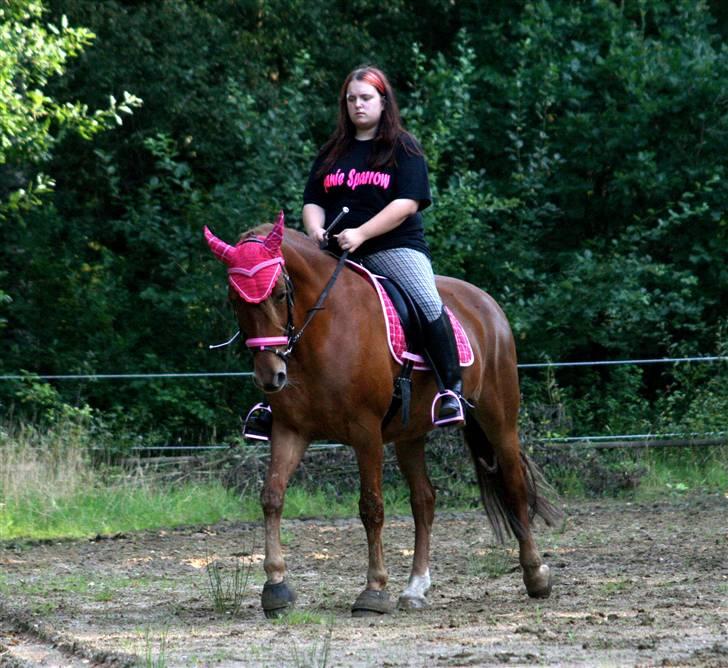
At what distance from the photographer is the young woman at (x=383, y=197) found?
7.13m

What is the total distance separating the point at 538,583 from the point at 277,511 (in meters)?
1.63

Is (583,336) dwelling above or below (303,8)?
below

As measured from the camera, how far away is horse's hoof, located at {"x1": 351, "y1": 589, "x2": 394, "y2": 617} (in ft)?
21.9

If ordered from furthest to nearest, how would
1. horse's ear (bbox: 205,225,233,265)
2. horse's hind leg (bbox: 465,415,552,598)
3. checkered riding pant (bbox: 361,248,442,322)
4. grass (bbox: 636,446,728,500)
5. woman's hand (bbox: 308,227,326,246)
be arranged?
grass (bbox: 636,446,728,500)
horse's hind leg (bbox: 465,415,552,598)
checkered riding pant (bbox: 361,248,442,322)
woman's hand (bbox: 308,227,326,246)
horse's ear (bbox: 205,225,233,265)

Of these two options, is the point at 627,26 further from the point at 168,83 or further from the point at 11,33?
the point at 11,33

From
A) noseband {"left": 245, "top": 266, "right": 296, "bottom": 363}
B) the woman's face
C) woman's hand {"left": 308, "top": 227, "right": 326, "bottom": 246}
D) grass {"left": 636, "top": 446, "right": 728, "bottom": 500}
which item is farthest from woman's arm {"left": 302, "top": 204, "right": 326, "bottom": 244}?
grass {"left": 636, "top": 446, "right": 728, "bottom": 500}

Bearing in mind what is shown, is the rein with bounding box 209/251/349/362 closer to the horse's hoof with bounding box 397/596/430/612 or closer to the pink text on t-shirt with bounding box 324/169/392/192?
the pink text on t-shirt with bounding box 324/169/392/192

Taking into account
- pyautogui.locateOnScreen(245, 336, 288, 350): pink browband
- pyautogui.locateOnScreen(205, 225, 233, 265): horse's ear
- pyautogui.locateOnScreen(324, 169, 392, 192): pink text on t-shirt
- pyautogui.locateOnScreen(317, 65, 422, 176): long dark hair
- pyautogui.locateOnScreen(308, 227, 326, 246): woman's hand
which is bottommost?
pyautogui.locateOnScreen(245, 336, 288, 350): pink browband

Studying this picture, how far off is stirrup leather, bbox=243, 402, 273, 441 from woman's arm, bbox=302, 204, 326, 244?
3.11ft

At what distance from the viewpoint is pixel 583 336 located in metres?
15.4

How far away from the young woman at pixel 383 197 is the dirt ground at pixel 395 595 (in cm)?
133

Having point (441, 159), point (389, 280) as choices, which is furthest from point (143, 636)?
point (441, 159)

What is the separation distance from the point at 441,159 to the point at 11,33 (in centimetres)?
723

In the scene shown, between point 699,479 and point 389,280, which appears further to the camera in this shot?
point 699,479
